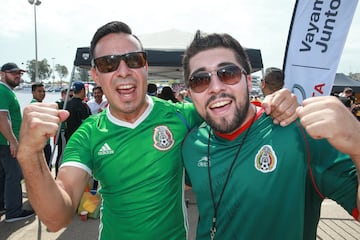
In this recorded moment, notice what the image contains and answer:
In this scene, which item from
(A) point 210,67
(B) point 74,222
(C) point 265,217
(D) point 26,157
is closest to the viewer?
(D) point 26,157

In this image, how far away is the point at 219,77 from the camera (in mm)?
1616

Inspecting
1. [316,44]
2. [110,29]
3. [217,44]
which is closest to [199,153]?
[217,44]

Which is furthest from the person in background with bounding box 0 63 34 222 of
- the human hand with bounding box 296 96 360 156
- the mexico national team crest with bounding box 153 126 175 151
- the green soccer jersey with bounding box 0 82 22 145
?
the human hand with bounding box 296 96 360 156

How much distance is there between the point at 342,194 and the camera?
1255 millimetres

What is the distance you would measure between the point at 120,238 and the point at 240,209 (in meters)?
0.85

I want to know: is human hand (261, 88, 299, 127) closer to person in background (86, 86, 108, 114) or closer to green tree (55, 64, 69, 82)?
person in background (86, 86, 108, 114)

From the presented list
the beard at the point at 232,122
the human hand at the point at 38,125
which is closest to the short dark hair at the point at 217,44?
the beard at the point at 232,122

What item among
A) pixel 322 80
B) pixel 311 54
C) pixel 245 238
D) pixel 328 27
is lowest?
pixel 245 238

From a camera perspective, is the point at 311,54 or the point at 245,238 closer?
the point at 245,238

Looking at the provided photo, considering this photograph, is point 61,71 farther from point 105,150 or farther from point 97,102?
point 105,150

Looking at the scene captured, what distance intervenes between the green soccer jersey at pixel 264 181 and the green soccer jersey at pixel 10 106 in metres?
3.83

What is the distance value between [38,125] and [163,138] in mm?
854

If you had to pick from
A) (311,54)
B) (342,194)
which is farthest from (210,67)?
(311,54)

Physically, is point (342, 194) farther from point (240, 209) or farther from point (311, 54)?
point (311, 54)
